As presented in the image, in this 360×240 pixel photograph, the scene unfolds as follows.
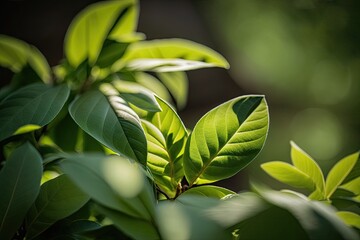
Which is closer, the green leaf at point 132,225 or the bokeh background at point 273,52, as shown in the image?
the green leaf at point 132,225

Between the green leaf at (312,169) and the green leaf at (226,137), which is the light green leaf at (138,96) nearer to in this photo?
the green leaf at (226,137)

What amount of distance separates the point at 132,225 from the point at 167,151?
148 millimetres

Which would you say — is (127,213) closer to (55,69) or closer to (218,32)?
(55,69)

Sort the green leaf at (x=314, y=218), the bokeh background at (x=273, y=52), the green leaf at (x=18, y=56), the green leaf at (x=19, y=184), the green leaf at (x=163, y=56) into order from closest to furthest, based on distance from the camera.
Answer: the green leaf at (x=314, y=218), the green leaf at (x=19, y=184), the green leaf at (x=163, y=56), the green leaf at (x=18, y=56), the bokeh background at (x=273, y=52)

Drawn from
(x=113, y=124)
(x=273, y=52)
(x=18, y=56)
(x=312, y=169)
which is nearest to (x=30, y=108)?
(x=113, y=124)

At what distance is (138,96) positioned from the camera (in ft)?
1.63

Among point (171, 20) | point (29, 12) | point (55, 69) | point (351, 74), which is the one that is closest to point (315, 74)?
point (351, 74)

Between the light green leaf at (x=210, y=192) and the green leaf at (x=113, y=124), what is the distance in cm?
6

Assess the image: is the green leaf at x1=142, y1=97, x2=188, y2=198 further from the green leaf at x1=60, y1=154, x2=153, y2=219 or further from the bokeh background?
the bokeh background

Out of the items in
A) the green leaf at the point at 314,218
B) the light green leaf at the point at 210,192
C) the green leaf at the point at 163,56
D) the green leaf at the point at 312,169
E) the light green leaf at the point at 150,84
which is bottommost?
the light green leaf at the point at 150,84

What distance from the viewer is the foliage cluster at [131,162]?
279mm

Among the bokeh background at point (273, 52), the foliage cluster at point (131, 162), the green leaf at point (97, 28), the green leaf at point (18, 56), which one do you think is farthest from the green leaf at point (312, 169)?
the bokeh background at point (273, 52)

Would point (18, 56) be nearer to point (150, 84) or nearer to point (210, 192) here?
point (150, 84)

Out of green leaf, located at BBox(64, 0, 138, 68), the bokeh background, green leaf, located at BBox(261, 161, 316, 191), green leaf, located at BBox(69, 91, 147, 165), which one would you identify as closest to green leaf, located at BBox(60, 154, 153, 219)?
green leaf, located at BBox(69, 91, 147, 165)
